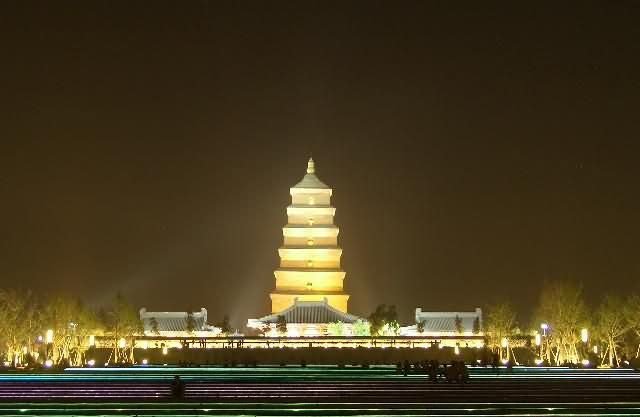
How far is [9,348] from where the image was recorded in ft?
210

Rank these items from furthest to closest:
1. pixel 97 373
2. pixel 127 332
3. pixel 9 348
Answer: pixel 127 332
pixel 9 348
pixel 97 373

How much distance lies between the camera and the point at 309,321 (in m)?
87.0

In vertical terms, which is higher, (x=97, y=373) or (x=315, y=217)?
(x=315, y=217)

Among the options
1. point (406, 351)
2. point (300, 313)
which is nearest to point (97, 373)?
point (406, 351)

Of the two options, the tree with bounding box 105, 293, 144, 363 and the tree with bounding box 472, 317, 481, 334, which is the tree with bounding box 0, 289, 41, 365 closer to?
the tree with bounding box 105, 293, 144, 363

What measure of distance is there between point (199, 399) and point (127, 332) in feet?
145

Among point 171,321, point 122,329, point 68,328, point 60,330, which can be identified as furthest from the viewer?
point 171,321

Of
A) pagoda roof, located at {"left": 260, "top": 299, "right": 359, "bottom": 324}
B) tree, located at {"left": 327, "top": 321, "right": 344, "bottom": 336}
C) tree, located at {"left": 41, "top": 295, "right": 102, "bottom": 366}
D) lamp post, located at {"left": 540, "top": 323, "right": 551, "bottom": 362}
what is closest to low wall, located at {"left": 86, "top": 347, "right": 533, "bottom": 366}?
lamp post, located at {"left": 540, "top": 323, "right": 551, "bottom": 362}

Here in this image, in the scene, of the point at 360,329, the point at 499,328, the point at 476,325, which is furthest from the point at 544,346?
the point at 360,329

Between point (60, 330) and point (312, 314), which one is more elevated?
point (312, 314)

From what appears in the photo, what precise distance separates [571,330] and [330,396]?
33382mm

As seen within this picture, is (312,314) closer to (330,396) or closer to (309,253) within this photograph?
(309,253)

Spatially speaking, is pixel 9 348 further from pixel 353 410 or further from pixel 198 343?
pixel 353 410

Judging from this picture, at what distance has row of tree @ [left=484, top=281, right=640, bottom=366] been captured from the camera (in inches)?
2494
